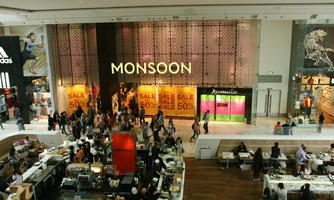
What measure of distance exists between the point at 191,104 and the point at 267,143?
6.73m

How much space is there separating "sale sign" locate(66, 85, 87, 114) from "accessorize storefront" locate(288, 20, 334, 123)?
13.1 meters

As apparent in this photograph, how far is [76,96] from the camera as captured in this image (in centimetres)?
1877

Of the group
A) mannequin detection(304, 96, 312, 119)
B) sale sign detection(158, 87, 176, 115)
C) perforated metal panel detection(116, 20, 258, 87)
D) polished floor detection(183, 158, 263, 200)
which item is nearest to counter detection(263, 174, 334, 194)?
polished floor detection(183, 158, 263, 200)

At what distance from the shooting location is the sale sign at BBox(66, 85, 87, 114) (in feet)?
61.0

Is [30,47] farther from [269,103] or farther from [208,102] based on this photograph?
[269,103]

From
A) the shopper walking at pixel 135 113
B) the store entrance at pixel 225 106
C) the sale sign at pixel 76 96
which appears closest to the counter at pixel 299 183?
the store entrance at pixel 225 106

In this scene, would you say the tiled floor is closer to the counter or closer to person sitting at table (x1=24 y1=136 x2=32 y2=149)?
person sitting at table (x1=24 y1=136 x2=32 y2=149)

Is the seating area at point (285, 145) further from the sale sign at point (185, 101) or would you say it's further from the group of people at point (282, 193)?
the sale sign at point (185, 101)

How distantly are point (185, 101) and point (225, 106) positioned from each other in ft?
8.33

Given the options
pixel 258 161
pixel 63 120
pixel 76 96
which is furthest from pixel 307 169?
pixel 76 96

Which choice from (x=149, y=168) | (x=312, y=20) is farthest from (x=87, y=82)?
(x=312, y=20)

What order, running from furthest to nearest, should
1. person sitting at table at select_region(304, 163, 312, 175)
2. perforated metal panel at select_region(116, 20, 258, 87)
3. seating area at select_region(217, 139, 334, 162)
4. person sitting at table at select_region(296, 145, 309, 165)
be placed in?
perforated metal panel at select_region(116, 20, 258, 87)
seating area at select_region(217, 139, 334, 162)
person sitting at table at select_region(296, 145, 309, 165)
person sitting at table at select_region(304, 163, 312, 175)

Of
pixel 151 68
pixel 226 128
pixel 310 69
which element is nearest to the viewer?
pixel 310 69

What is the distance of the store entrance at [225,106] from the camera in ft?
58.8
